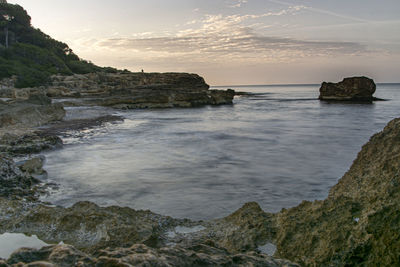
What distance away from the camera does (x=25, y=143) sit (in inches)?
282

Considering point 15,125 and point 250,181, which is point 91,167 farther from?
point 15,125

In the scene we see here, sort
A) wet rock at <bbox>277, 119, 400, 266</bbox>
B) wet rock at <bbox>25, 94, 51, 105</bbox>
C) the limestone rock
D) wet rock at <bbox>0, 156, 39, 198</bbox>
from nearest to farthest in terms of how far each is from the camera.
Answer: wet rock at <bbox>277, 119, 400, 266</bbox> → wet rock at <bbox>0, 156, 39, 198</bbox> → wet rock at <bbox>25, 94, 51, 105</bbox> → the limestone rock

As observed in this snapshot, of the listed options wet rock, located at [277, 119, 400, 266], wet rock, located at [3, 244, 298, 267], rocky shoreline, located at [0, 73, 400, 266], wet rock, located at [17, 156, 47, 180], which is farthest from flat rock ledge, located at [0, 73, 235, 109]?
wet rock, located at [3, 244, 298, 267]

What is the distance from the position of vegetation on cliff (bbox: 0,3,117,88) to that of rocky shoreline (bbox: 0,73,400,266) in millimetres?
34070

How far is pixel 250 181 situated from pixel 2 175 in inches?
153

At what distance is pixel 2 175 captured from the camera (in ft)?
13.4

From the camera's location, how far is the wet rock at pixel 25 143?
21.8 ft

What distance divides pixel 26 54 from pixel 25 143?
44.1 metres

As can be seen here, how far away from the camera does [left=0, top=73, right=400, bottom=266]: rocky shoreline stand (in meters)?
1.50

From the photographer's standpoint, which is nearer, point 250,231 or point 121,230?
point 250,231

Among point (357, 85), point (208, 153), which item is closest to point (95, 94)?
point (208, 153)

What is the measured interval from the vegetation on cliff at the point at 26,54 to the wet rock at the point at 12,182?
32.3 m

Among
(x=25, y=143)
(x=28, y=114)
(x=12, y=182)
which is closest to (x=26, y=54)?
(x=28, y=114)

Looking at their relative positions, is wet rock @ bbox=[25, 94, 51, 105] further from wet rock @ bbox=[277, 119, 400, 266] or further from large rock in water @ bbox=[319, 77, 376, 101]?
large rock in water @ bbox=[319, 77, 376, 101]
